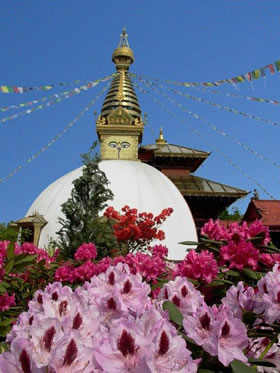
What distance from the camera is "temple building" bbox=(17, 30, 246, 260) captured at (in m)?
17.4

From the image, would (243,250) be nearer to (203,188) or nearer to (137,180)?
(137,180)

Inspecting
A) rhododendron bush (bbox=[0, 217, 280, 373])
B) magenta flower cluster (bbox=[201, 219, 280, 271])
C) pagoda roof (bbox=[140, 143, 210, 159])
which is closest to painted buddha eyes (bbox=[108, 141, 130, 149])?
pagoda roof (bbox=[140, 143, 210, 159])

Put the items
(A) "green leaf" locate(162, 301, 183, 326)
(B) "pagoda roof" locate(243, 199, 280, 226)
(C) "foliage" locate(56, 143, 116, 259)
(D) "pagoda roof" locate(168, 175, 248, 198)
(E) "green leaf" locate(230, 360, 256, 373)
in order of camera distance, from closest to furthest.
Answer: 1. (E) "green leaf" locate(230, 360, 256, 373)
2. (A) "green leaf" locate(162, 301, 183, 326)
3. (C) "foliage" locate(56, 143, 116, 259)
4. (B) "pagoda roof" locate(243, 199, 280, 226)
5. (D) "pagoda roof" locate(168, 175, 248, 198)

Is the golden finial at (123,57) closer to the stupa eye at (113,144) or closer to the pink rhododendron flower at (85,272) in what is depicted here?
the stupa eye at (113,144)

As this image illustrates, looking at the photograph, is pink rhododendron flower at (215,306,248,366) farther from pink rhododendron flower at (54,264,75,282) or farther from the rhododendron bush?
pink rhododendron flower at (54,264,75,282)

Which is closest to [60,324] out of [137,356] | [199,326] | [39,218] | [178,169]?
[137,356]

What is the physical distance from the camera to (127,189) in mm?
17844

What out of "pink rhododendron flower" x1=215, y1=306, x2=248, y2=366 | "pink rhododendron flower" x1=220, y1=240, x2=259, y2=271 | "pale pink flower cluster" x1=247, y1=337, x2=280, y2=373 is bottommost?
"pale pink flower cluster" x1=247, y1=337, x2=280, y2=373

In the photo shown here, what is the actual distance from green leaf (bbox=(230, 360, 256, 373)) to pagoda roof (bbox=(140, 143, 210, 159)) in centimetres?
2132

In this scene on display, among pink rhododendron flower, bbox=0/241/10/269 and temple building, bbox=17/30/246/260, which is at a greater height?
temple building, bbox=17/30/246/260

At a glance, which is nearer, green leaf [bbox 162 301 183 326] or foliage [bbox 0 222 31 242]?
green leaf [bbox 162 301 183 326]

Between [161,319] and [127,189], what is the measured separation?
1651cm

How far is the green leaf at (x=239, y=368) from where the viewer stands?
Answer: 1.45 m

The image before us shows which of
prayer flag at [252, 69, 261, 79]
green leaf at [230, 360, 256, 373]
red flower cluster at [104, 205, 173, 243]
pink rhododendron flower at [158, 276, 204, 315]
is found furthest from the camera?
prayer flag at [252, 69, 261, 79]
